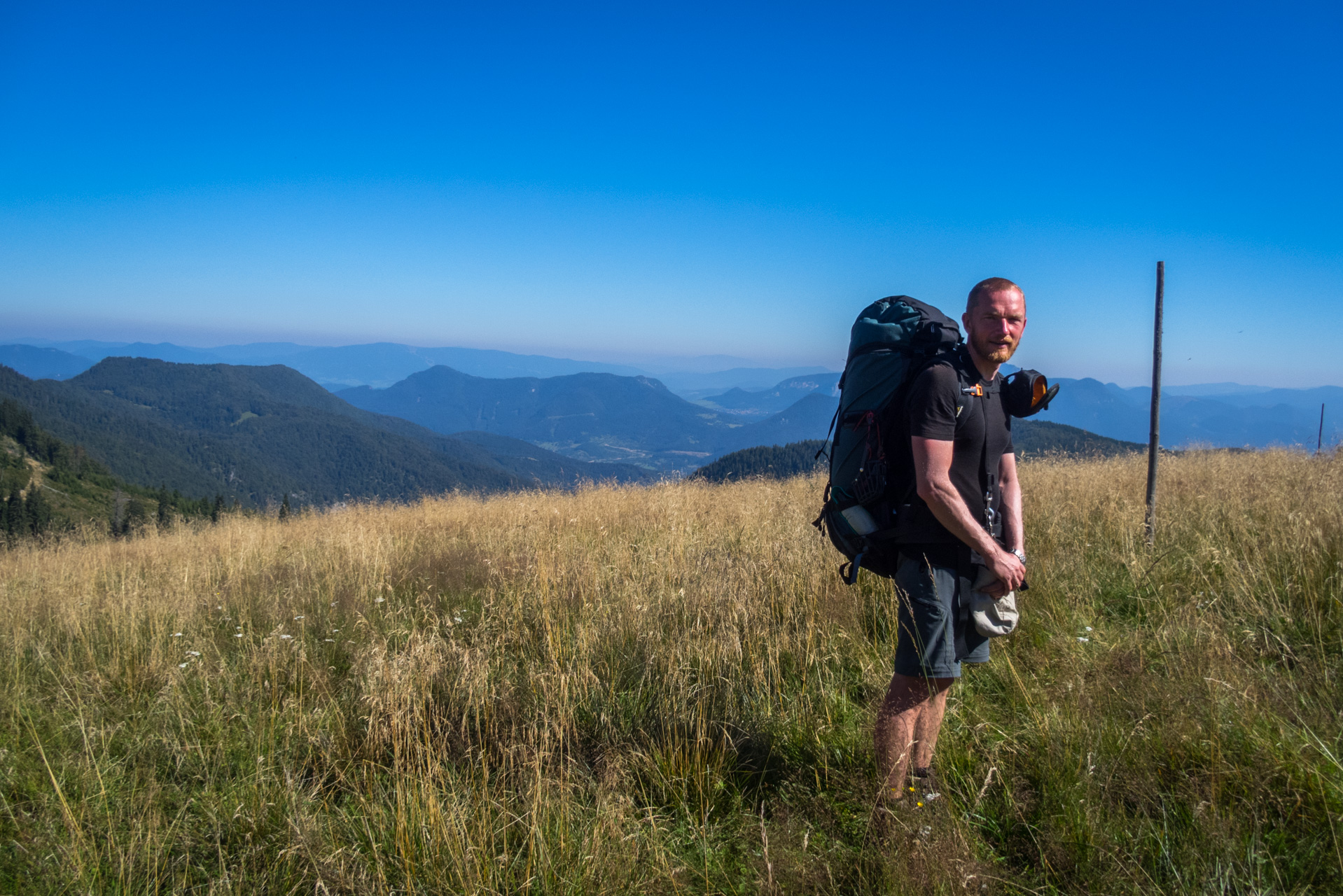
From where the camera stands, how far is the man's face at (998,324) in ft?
7.31

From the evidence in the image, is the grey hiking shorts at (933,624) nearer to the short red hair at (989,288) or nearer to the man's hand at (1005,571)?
the man's hand at (1005,571)

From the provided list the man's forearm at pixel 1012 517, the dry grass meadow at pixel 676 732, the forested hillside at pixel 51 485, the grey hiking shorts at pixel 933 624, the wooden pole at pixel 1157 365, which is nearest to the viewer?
the dry grass meadow at pixel 676 732

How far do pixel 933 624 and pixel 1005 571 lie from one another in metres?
0.29

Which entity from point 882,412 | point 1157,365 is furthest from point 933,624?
point 1157,365

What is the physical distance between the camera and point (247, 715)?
304 cm

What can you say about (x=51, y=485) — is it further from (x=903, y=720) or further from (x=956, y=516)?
(x=956, y=516)

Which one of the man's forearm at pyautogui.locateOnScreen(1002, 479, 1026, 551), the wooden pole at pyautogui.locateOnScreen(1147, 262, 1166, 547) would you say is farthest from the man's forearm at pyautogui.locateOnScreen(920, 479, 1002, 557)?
the wooden pole at pyautogui.locateOnScreen(1147, 262, 1166, 547)

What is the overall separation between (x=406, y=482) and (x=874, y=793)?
7724 inches

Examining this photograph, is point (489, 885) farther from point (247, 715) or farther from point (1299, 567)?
point (1299, 567)

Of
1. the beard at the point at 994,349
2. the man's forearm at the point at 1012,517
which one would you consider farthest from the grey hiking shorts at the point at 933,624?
the beard at the point at 994,349

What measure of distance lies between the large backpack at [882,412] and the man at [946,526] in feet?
0.16

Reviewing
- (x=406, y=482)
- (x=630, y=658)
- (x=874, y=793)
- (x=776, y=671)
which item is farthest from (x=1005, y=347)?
(x=406, y=482)

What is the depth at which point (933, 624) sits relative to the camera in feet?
7.03

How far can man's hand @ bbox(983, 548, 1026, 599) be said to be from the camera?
2.09 m
